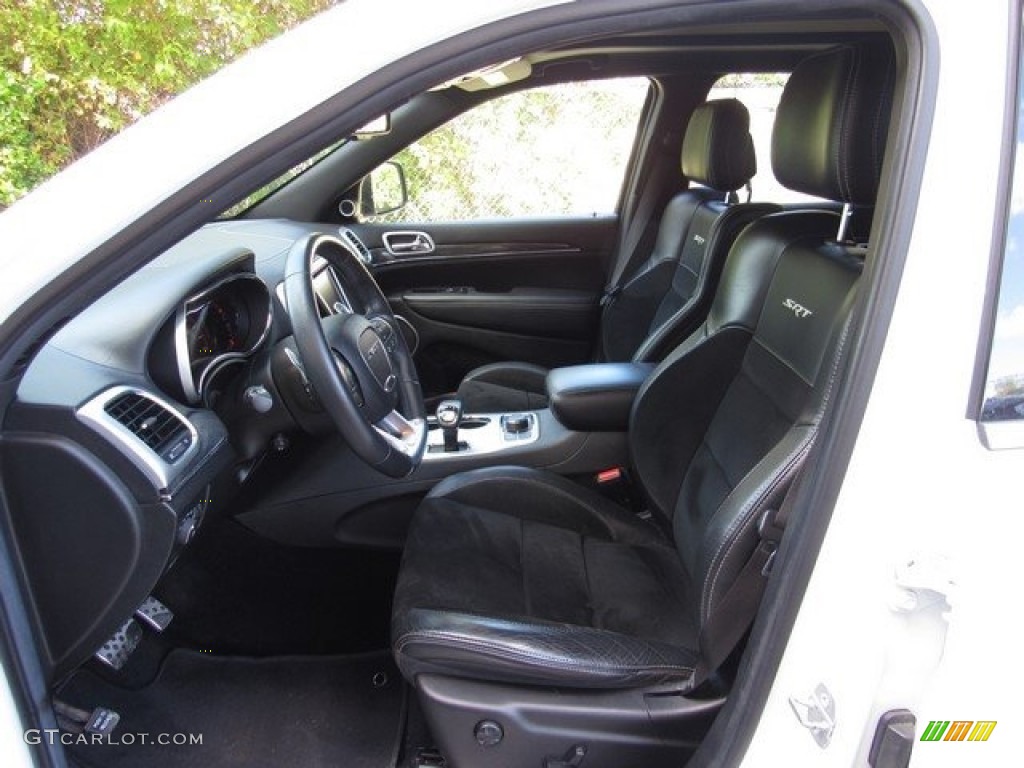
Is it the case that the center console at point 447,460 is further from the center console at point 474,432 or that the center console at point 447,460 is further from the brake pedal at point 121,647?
the brake pedal at point 121,647

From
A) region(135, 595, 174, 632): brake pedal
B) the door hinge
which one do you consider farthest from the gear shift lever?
the door hinge

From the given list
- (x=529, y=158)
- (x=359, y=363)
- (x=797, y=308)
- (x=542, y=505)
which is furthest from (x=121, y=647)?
(x=529, y=158)

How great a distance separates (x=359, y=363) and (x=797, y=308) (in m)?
0.81

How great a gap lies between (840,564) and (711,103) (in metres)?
1.77

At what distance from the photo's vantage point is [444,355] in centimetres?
319

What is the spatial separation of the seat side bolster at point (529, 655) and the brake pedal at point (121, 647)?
0.69 m

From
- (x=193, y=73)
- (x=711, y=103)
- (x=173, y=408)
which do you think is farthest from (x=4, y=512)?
(x=193, y=73)

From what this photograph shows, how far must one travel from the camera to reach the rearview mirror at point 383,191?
120 inches

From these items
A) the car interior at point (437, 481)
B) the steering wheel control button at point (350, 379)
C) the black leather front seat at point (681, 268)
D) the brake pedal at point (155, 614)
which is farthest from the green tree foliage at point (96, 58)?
the steering wheel control button at point (350, 379)

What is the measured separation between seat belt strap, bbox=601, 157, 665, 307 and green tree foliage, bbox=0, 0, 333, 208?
2023 millimetres

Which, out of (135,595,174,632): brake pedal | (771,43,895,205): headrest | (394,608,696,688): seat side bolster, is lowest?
(135,595,174,632): brake pedal

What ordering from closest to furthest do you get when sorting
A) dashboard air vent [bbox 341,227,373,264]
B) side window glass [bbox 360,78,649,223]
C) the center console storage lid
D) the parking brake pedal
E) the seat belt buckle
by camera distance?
the seat belt buckle < the parking brake pedal < the center console storage lid < dashboard air vent [bbox 341,227,373,264] < side window glass [bbox 360,78,649,223]

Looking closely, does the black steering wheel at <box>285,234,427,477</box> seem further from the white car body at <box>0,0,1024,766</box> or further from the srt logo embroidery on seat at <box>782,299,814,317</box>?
the srt logo embroidery on seat at <box>782,299,814,317</box>

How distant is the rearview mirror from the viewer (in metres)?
3.04
